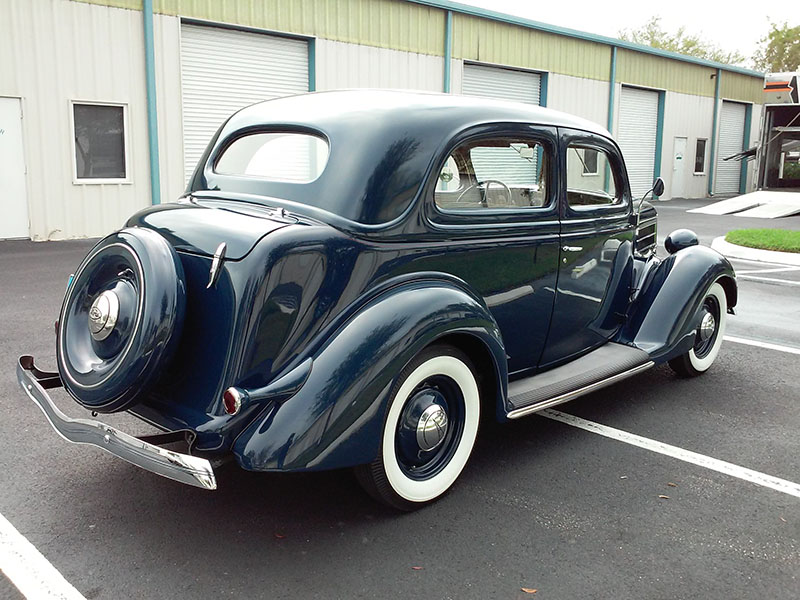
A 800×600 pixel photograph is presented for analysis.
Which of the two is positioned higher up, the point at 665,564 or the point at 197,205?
the point at 197,205

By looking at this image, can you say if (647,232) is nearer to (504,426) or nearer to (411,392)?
(504,426)

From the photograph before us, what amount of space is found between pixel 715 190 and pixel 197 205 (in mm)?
27159

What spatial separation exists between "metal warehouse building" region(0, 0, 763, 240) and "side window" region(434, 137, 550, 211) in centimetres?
992

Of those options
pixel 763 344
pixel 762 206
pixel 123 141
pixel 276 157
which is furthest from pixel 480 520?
pixel 762 206

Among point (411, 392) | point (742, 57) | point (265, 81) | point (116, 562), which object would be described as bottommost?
point (116, 562)

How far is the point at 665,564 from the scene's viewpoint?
2.79 m

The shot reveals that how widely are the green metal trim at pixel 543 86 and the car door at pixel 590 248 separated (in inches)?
643

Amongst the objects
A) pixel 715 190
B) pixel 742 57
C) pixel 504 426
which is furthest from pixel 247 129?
pixel 742 57

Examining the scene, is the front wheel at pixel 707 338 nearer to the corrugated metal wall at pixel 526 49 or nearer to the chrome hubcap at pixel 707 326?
the chrome hubcap at pixel 707 326

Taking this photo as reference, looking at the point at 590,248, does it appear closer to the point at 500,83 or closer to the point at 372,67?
the point at 372,67

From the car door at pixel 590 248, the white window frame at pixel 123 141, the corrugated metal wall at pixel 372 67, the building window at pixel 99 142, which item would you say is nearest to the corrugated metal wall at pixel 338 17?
the corrugated metal wall at pixel 372 67

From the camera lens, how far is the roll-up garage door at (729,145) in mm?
27484

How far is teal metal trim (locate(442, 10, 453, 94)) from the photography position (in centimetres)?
1694

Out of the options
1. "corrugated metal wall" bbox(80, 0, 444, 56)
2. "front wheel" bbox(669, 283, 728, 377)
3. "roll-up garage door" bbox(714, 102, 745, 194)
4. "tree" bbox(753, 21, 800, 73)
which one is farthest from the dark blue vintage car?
"tree" bbox(753, 21, 800, 73)
